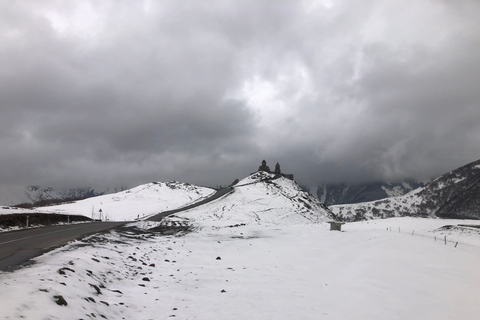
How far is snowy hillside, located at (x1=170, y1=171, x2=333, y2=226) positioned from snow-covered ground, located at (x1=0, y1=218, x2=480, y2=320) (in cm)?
3614

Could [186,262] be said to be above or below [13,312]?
below

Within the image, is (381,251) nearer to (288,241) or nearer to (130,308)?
(288,241)

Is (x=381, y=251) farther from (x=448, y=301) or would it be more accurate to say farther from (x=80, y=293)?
(x=80, y=293)

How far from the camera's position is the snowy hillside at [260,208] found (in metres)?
59.7

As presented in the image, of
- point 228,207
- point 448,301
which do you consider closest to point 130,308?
point 448,301

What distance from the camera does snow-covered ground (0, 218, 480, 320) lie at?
7.43 metres

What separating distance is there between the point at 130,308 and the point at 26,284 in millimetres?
2697

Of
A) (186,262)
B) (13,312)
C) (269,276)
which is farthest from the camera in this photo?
(186,262)

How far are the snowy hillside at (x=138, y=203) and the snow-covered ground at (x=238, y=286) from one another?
179ft

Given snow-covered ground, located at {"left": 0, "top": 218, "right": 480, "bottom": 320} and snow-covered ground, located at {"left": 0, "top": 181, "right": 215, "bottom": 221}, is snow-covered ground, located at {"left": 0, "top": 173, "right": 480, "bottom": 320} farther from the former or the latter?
snow-covered ground, located at {"left": 0, "top": 181, "right": 215, "bottom": 221}

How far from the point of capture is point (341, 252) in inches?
776

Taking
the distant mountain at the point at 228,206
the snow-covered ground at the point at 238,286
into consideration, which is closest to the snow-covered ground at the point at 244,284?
the snow-covered ground at the point at 238,286

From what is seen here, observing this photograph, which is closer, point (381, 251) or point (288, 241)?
point (381, 251)

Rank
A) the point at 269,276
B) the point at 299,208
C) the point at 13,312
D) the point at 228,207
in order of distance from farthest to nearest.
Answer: the point at 299,208 < the point at 228,207 < the point at 269,276 < the point at 13,312
